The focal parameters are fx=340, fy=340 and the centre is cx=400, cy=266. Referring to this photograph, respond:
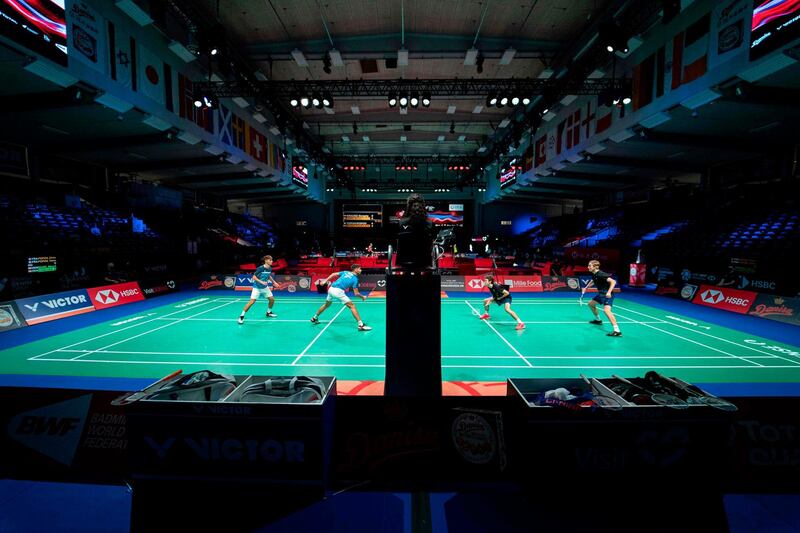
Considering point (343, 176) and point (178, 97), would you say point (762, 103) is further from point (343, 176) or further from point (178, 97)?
point (343, 176)

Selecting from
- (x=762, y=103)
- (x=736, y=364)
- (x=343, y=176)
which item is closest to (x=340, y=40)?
(x=762, y=103)

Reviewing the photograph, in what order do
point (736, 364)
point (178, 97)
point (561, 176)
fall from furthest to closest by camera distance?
point (561, 176)
point (178, 97)
point (736, 364)

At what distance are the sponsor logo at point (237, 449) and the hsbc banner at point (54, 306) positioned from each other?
1202 centimetres

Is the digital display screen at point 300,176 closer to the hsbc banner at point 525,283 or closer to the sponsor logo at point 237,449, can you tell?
the hsbc banner at point 525,283

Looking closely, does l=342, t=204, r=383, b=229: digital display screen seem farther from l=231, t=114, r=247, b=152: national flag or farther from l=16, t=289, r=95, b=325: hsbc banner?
l=16, t=289, r=95, b=325: hsbc banner

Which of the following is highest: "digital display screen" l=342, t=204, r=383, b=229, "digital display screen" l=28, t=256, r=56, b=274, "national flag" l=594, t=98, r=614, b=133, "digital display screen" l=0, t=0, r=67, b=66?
"national flag" l=594, t=98, r=614, b=133

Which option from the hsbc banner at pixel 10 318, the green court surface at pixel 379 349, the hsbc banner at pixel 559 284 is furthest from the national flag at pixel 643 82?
the hsbc banner at pixel 10 318

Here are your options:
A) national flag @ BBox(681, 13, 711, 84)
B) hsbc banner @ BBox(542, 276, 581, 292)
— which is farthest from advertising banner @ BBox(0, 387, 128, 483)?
hsbc banner @ BBox(542, 276, 581, 292)

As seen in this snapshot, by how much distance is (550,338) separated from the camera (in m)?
9.10

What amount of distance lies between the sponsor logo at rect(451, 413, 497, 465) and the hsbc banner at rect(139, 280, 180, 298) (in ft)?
55.1

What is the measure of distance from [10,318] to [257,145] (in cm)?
1607

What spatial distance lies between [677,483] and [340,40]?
53.4ft

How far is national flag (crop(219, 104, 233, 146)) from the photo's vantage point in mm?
18219

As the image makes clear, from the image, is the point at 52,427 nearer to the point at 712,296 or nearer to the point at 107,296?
the point at 107,296
